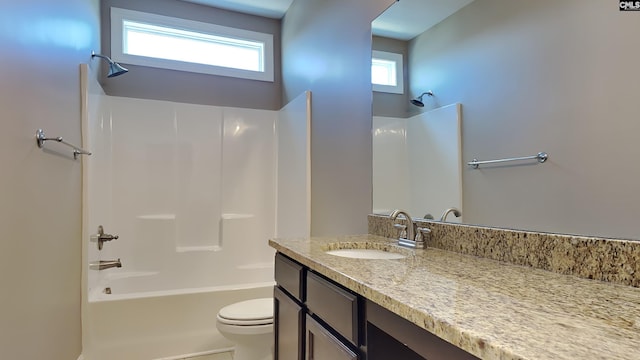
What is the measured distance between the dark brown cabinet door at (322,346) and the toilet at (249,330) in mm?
843

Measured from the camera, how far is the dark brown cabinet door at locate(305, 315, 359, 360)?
1039mm

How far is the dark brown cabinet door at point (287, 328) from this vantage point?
1388 millimetres

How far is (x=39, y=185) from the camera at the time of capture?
159 cm

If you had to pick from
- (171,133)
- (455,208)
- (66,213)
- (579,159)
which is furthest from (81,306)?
(579,159)

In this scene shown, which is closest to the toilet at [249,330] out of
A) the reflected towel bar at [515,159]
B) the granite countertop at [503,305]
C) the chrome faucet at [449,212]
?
the granite countertop at [503,305]

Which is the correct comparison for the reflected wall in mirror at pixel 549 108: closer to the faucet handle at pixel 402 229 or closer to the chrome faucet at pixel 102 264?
the faucet handle at pixel 402 229

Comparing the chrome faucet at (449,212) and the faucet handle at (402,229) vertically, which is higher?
the chrome faucet at (449,212)

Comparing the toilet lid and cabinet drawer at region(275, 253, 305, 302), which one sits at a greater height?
cabinet drawer at region(275, 253, 305, 302)

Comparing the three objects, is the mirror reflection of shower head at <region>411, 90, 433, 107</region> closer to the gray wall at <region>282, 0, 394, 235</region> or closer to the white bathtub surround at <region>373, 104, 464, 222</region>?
the white bathtub surround at <region>373, 104, 464, 222</region>

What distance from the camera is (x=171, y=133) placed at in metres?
3.24

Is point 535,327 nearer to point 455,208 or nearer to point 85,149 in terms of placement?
point 455,208

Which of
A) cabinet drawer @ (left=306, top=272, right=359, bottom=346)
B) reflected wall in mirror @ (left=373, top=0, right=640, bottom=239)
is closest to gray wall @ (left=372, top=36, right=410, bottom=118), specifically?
reflected wall in mirror @ (left=373, top=0, right=640, bottom=239)

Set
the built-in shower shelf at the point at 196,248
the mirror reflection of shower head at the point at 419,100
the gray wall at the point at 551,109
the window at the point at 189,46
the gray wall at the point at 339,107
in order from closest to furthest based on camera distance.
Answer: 1. the gray wall at the point at 551,109
2. the mirror reflection of shower head at the point at 419,100
3. the gray wall at the point at 339,107
4. the window at the point at 189,46
5. the built-in shower shelf at the point at 196,248

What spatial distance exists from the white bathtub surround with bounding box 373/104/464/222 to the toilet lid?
0.90 m
